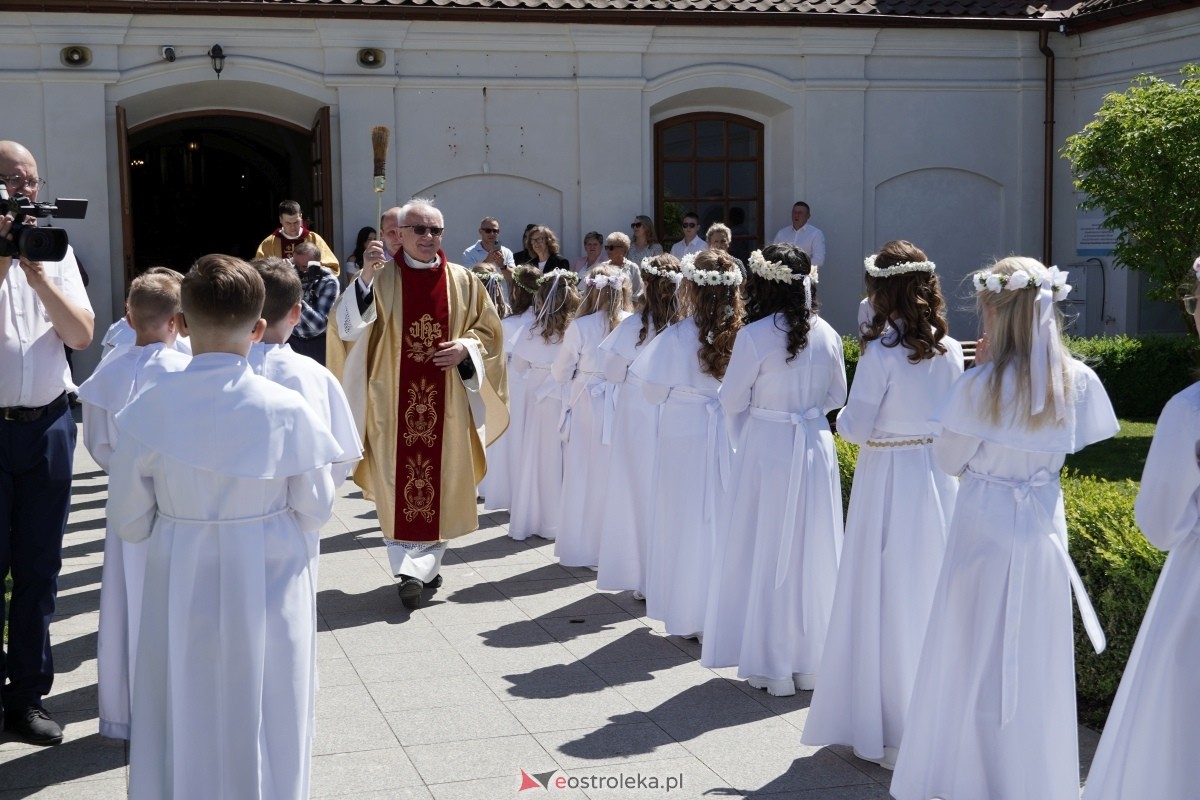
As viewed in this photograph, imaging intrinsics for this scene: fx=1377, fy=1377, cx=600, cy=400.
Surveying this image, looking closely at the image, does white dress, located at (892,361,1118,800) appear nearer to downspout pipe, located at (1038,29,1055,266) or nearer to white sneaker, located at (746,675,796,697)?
white sneaker, located at (746,675,796,697)

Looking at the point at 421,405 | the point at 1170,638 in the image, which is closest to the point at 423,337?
the point at 421,405

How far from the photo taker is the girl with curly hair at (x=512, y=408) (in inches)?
369

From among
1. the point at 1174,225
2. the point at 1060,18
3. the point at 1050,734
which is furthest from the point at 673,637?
the point at 1060,18

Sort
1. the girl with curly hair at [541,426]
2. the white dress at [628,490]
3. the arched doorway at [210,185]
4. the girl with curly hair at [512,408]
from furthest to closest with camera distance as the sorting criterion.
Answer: the arched doorway at [210,185]
the girl with curly hair at [512,408]
the girl with curly hair at [541,426]
the white dress at [628,490]

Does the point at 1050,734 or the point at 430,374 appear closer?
the point at 1050,734

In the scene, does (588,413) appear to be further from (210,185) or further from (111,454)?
(210,185)

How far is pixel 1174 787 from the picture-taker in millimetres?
3766

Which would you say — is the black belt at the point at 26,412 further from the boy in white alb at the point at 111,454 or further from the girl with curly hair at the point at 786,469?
the girl with curly hair at the point at 786,469

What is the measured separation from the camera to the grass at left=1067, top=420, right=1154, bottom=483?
35.7 ft

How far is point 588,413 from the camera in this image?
8.65m

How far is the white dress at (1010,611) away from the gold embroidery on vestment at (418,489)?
3740 mm

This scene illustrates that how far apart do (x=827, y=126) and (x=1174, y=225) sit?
638 centimetres

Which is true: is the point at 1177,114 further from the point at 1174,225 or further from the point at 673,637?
the point at 673,637

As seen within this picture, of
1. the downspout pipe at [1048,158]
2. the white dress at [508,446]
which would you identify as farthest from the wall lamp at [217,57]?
the downspout pipe at [1048,158]
